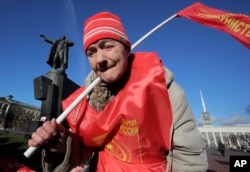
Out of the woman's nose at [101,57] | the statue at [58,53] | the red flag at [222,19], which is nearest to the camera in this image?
the woman's nose at [101,57]

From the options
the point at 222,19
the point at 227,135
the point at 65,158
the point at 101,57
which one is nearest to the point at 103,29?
the point at 101,57

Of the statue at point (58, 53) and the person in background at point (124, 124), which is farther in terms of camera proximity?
the statue at point (58, 53)

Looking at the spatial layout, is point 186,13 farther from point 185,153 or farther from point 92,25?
point 185,153

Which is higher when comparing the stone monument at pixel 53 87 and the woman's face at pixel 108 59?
the stone monument at pixel 53 87

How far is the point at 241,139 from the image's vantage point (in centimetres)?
6106

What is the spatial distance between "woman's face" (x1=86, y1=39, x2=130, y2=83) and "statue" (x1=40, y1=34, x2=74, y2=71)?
7.08 metres

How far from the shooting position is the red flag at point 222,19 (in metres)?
2.34

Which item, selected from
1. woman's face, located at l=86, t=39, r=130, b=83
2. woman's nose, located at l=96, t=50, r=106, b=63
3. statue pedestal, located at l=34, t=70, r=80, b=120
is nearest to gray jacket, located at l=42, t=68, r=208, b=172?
woman's face, located at l=86, t=39, r=130, b=83

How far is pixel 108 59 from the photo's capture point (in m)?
1.63

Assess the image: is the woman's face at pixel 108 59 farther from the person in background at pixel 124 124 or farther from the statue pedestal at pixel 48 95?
the statue pedestal at pixel 48 95

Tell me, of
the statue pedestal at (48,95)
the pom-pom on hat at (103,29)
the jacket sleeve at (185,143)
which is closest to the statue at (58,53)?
the statue pedestal at (48,95)

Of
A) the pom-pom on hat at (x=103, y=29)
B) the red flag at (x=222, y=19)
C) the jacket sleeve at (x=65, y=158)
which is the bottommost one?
the jacket sleeve at (x=65, y=158)

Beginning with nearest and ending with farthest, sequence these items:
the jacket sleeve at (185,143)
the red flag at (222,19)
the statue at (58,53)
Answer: the jacket sleeve at (185,143) < the red flag at (222,19) < the statue at (58,53)

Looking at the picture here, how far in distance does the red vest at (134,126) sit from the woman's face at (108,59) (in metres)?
0.12
